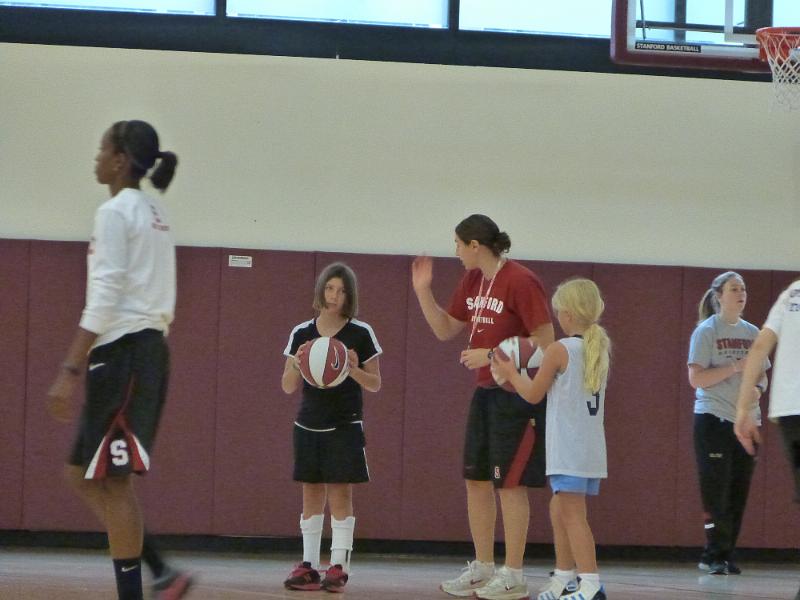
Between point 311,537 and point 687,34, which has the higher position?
point 687,34

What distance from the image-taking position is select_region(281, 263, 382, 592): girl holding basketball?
527cm

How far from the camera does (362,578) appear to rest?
6020mm

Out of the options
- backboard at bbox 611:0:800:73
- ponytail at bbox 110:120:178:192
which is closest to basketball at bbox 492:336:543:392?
ponytail at bbox 110:120:178:192

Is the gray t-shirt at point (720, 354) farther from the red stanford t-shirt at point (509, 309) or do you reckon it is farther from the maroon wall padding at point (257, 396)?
the maroon wall padding at point (257, 396)

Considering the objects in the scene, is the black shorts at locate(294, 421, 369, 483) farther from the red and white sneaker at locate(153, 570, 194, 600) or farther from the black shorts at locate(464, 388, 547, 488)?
the red and white sneaker at locate(153, 570, 194, 600)

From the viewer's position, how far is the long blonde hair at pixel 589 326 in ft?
15.7

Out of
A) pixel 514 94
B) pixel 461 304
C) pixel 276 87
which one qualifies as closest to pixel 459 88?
pixel 514 94

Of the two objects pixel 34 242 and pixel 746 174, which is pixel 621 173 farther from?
pixel 34 242

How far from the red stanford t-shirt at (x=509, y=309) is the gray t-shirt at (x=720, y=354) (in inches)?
65.4

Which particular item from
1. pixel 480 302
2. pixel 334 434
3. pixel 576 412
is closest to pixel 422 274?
pixel 480 302

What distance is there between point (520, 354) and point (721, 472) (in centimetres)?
216

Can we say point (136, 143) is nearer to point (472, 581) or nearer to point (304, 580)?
point (304, 580)

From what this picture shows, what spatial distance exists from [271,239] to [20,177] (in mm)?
1763

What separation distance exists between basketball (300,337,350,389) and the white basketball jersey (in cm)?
105
